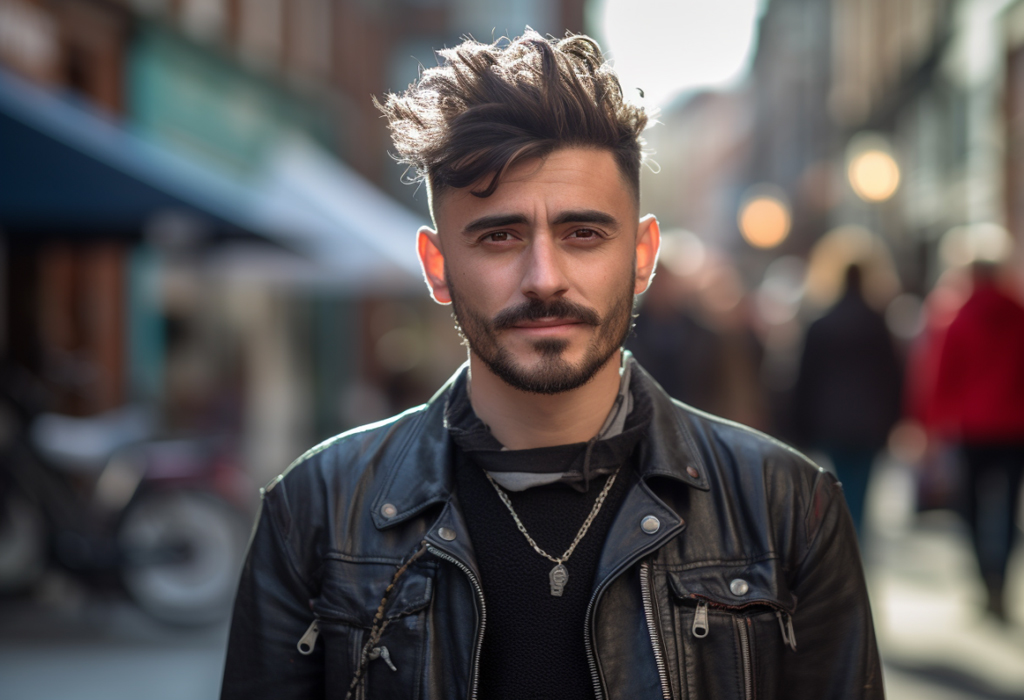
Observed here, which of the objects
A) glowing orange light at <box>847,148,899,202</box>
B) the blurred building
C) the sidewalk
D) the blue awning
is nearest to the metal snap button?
the blurred building

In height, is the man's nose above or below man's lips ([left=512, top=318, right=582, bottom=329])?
above

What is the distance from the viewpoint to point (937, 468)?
7.59 meters

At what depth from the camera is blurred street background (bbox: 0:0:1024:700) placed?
22.4ft

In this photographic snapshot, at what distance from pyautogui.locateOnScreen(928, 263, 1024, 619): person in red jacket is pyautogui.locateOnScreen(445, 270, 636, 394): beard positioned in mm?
5299

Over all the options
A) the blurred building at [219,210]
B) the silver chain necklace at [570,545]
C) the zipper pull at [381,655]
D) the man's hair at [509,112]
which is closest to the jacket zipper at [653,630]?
the silver chain necklace at [570,545]

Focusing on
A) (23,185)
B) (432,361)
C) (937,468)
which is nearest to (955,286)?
(937,468)

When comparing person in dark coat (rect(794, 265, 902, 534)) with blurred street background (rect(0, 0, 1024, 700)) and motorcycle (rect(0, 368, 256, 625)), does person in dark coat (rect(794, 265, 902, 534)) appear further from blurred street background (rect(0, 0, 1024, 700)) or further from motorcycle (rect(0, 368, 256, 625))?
motorcycle (rect(0, 368, 256, 625))

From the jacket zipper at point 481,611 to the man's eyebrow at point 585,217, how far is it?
59 cm

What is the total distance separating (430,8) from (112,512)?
25.8m

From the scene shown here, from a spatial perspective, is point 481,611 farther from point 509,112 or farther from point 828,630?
point 509,112

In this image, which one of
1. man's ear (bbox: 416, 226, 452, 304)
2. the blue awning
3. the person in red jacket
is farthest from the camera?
the blue awning

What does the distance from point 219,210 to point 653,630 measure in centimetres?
694

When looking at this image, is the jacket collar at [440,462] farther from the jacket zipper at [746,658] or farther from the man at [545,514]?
the jacket zipper at [746,658]

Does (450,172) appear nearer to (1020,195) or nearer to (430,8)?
(1020,195)
